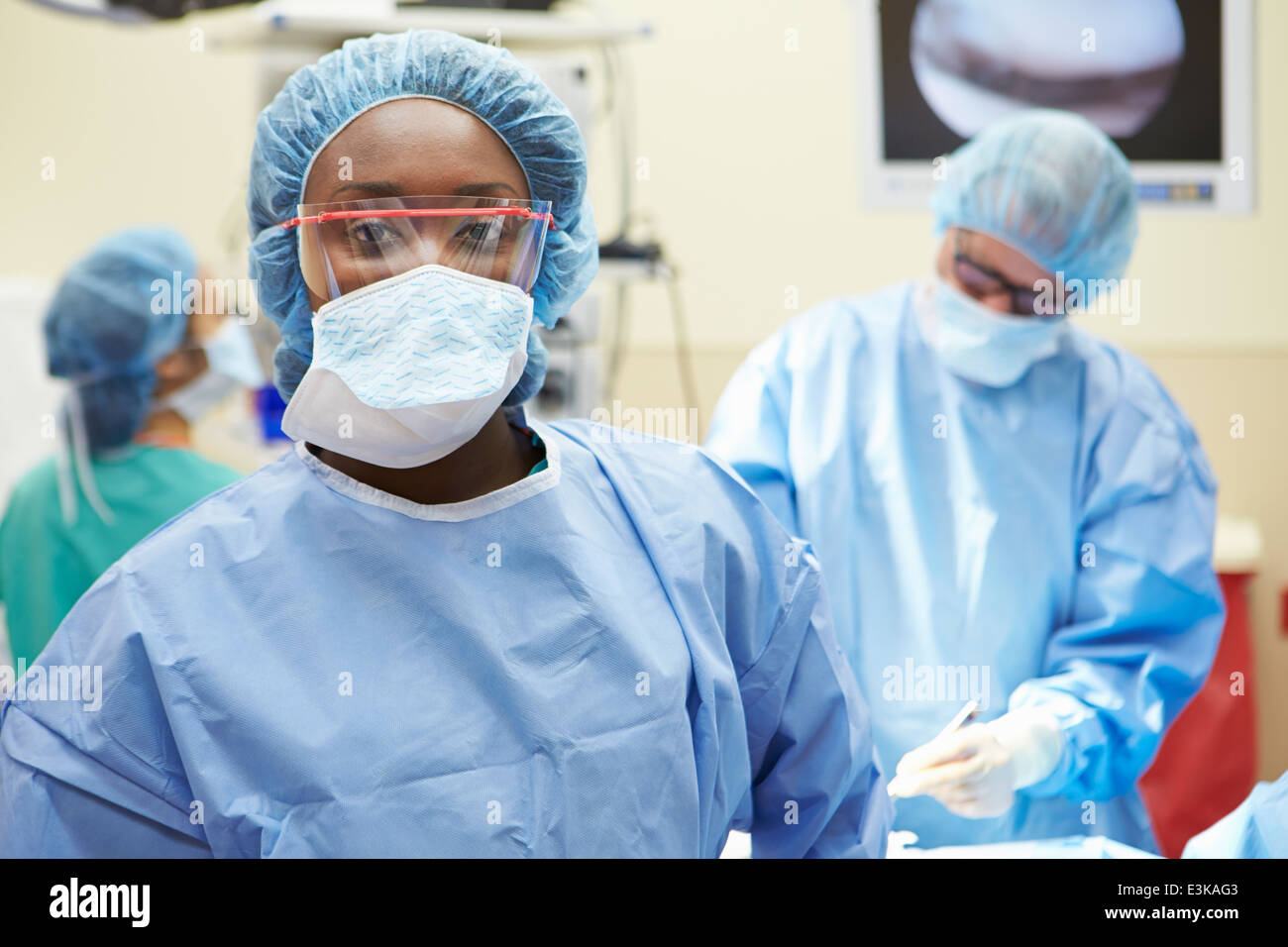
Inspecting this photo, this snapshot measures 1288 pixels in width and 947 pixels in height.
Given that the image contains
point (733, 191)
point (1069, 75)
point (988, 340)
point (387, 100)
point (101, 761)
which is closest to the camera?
point (101, 761)

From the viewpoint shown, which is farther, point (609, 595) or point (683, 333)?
point (683, 333)

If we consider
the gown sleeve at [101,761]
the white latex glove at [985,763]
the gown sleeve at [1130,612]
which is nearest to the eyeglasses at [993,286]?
the gown sleeve at [1130,612]

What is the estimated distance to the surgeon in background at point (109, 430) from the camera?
203cm

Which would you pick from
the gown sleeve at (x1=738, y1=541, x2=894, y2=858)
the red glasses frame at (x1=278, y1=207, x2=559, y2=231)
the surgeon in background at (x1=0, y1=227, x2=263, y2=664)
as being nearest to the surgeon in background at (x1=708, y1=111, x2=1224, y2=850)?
the gown sleeve at (x1=738, y1=541, x2=894, y2=858)

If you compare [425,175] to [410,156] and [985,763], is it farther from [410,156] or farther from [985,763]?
[985,763]

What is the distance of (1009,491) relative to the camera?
5.15 ft

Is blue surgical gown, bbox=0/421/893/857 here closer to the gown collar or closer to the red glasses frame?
the gown collar

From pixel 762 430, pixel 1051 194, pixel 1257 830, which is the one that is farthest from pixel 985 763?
pixel 1051 194

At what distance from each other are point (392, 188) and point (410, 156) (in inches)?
1.2

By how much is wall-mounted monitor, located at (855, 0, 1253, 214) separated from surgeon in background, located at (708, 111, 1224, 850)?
2.30ft
